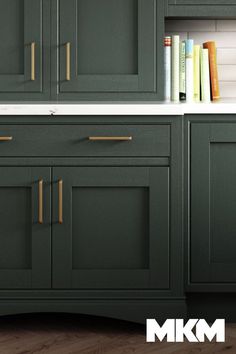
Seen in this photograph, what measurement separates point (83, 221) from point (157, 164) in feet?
1.25

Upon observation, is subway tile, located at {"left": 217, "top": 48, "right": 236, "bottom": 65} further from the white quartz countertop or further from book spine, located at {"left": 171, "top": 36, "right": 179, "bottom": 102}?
the white quartz countertop

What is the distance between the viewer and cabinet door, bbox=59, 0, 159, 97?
9.25 ft

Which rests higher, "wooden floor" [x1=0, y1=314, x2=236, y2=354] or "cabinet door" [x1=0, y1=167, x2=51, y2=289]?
"cabinet door" [x1=0, y1=167, x2=51, y2=289]

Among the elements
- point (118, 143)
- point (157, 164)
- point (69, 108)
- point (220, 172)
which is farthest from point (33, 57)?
point (220, 172)

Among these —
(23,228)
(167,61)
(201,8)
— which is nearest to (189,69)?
(167,61)

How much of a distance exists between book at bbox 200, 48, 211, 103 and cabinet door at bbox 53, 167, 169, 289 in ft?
1.78

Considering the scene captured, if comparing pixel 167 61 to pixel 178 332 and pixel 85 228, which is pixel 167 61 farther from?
pixel 178 332

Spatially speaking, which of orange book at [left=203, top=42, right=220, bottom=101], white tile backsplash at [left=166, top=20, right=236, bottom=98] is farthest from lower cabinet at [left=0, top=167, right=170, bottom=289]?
white tile backsplash at [left=166, top=20, right=236, bottom=98]

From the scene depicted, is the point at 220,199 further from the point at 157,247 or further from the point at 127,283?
the point at 127,283

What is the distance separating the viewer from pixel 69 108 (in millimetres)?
2707

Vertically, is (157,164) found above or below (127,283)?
above

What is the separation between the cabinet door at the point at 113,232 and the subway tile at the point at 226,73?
2.69ft

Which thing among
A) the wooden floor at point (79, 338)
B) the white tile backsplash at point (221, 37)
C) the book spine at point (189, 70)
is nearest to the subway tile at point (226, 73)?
the white tile backsplash at point (221, 37)

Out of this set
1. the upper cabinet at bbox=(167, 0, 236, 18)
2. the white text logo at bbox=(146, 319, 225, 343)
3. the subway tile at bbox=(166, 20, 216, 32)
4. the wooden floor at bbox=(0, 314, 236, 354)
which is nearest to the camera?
the wooden floor at bbox=(0, 314, 236, 354)
